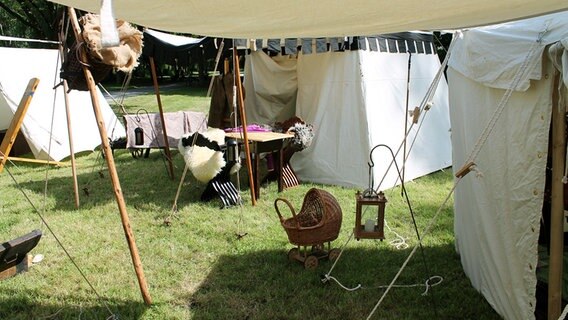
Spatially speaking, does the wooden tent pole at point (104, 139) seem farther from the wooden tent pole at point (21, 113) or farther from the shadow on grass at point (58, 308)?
the wooden tent pole at point (21, 113)

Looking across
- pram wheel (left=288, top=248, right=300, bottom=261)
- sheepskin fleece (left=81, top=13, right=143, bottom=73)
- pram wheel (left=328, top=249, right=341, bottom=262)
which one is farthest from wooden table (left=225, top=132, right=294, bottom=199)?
sheepskin fleece (left=81, top=13, right=143, bottom=73)

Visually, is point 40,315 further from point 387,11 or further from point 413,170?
point 413,170

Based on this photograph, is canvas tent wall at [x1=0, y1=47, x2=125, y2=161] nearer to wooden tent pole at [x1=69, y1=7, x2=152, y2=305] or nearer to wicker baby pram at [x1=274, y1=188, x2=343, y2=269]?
wooden tent pole at [x1=69, y1=7, x2=152, y2=305]

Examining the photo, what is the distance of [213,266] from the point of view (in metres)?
3.52

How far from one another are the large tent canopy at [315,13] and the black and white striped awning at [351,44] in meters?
2.74

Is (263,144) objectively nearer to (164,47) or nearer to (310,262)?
(310,262)

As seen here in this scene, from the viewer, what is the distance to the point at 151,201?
516 centimetres

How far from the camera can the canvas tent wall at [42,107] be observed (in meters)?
7.21

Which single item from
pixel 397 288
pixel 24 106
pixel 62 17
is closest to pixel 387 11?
pixel 397 288

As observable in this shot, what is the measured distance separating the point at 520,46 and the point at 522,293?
4.08ft

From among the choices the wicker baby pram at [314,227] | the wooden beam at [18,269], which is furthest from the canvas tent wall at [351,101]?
the wooden beam at [18,269]

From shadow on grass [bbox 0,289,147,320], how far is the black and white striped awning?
3.21m

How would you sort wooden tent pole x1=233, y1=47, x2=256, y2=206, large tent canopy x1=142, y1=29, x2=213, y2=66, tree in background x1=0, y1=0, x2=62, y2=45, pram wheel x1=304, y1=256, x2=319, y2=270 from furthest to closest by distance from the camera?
tree in background x1=0, y1=0, x2=62, y2=45 < large tent canopy x1=142, y1=29, x2=213, y2=66 < wooden tent pole x1=233, y1=47, x2=256, y2=206 < pram wheel x1=304, y1=256, x2=319, y2=270

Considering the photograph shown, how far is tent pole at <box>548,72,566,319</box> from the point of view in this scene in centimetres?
201
